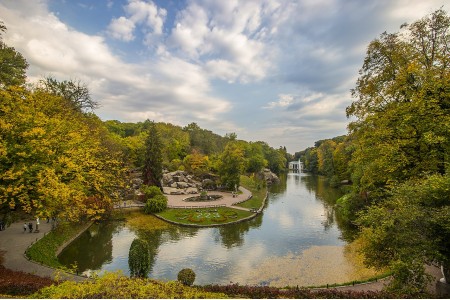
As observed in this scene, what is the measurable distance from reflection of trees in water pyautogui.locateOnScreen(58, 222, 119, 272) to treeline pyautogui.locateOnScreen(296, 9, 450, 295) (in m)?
20.2

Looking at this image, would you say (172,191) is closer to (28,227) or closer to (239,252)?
(28,227)

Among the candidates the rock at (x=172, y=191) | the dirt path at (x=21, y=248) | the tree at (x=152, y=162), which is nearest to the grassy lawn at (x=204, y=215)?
the tree at (x=152, y=162)

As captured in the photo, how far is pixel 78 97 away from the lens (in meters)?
31.6

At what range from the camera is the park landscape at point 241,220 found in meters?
8.96

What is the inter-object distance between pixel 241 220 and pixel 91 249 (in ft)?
57.9

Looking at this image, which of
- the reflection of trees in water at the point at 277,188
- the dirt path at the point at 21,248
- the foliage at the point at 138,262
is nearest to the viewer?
the foliage at the point at 138,262

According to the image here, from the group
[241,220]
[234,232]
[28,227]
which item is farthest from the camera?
[241,220]

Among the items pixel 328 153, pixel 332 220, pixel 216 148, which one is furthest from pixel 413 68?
pixel 216 148

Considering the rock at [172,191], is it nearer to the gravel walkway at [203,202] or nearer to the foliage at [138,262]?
the gravel walkway at [203,202]

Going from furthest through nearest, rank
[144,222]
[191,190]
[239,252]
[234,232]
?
1. [191,190]
2. [144,222]
3. [234,232]
4. [239,252]

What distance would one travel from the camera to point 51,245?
22.9m

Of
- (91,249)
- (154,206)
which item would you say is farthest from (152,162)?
(91,249)

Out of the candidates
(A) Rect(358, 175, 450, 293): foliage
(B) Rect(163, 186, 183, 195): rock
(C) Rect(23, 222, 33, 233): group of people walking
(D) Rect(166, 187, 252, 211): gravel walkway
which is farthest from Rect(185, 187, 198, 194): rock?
(A) Rect(358, 175, 450, 293): foliage

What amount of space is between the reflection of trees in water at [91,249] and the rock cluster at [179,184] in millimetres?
19445
